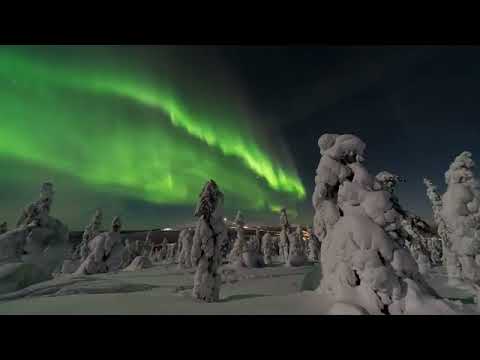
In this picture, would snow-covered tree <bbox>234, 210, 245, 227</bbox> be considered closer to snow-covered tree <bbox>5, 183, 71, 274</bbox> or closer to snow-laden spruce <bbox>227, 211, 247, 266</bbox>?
snow-laden spruce <bbox>227, 211, 247, 266</bbox>

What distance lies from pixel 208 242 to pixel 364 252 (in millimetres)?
8919

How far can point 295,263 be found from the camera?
36656 millimetres

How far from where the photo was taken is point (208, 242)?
13938 mm

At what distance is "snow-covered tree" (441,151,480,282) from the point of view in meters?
14.5

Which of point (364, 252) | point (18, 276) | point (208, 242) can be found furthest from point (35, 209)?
point (364, 252)

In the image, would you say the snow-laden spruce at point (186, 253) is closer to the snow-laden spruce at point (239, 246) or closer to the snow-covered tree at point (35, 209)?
the snow-laden spruce at point (239, 246)

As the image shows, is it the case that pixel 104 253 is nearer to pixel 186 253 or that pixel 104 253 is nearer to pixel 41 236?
pixel 41 236

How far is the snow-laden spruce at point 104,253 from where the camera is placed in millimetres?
28594

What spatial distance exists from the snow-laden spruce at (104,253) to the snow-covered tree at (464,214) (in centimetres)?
3573

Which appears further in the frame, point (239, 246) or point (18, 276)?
point (239, 246)

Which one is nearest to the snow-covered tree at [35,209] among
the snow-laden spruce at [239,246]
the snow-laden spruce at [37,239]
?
the snow-laden spruce at [37,239]

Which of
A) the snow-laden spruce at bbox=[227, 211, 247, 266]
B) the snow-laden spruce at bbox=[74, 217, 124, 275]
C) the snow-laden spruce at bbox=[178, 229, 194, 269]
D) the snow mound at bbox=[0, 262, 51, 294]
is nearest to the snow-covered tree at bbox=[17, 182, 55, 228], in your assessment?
the snow mound at bbox=[0, 262, 51, 294]

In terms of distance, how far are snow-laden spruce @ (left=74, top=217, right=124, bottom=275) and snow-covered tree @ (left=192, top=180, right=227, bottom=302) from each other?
22.4 metres
